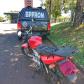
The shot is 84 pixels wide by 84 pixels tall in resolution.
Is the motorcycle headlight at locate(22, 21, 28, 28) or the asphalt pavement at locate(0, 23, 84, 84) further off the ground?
the motorcycle headlight at locate(22, 21, 28, 28)

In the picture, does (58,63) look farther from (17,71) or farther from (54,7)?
(54,7)

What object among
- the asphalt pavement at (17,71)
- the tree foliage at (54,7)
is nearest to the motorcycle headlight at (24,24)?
the asphalt pavement at (17,71)

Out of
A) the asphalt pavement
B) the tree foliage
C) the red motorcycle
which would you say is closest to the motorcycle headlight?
the asphalt pavement

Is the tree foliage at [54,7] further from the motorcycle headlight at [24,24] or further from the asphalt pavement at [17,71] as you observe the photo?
the asphalt pavement at [17,71]

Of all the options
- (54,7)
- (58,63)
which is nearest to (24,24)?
(58,63)

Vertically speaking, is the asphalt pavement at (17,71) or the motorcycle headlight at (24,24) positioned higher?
the motorcycle headlight at (24,24)

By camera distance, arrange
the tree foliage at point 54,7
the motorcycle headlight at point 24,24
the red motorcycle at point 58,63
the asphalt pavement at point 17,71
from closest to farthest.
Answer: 1. the red motorcycle at point 58,63
2. the asphalt pavement at point 17,71
3. the motorcycle headlight at point 24,24
4. the tree foliage at point 54,7

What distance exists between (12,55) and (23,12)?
569 cm

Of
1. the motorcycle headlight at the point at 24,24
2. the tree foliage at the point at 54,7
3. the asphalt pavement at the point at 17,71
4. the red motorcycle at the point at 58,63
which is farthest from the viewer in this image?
the tree foliage at the point at 54,7

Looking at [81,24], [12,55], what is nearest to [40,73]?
[12,55]

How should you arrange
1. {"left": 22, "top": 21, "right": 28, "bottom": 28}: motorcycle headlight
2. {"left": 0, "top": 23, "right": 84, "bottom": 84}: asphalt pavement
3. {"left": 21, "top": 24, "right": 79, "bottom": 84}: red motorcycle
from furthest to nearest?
{"left": 22, "top": 21, "right": 28, "bottom": 28}: motorcycle headlight → {"left": 0, "top": 23, "right": 84, "bottom": 84}: asphalt pavement → {"left": 21, "top": 24, "right": 79, "bottom": 84}: red motorcycle

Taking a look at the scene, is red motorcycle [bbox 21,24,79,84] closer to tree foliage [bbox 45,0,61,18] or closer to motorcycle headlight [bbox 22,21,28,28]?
motorcycle headlight [bbox 22,21,28,28]

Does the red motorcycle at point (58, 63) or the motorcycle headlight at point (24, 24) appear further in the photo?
the motorcycle headlight at point (24, 24)

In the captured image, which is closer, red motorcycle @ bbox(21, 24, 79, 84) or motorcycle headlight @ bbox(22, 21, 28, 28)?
red motorcycle @ bbox(21, 24, 79, 84)
